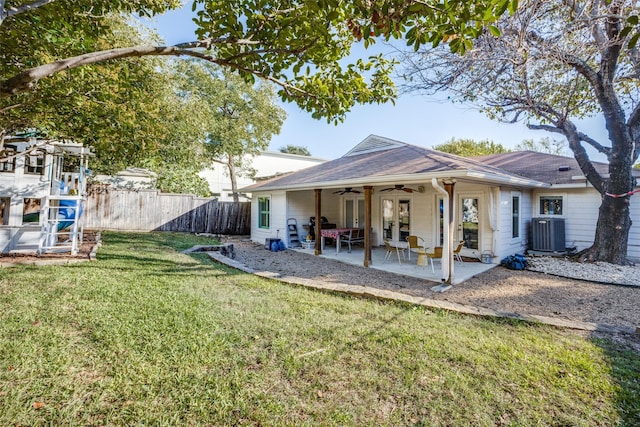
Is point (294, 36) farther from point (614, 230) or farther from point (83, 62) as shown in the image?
point (614, 230)

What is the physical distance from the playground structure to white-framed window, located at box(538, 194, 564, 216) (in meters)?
13.7

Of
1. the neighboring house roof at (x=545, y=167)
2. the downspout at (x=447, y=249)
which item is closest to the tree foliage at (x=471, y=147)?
the neighboring house roof at (x=545, y=167)

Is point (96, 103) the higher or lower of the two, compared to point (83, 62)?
higher

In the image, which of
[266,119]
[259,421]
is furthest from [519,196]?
[266,119]

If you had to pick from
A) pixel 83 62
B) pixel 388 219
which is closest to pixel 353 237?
pixel 388 219

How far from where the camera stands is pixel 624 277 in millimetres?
7297

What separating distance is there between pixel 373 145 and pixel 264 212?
5439 millimetres

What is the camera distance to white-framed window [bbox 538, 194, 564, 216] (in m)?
10.4

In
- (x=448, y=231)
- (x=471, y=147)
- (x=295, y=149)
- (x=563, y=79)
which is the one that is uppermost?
(x=295, y=149)

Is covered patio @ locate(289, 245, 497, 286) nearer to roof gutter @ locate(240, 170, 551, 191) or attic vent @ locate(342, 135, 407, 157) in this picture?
roof gutter @ locate(240, 170, 551, 191)

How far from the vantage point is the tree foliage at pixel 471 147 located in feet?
104

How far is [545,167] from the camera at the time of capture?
39.3 feet

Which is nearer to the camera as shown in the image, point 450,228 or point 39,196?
point 450,228

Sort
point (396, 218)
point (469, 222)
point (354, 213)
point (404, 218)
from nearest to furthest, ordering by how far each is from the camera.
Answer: point (469, 222) → point (404, 218) → point (396, 218) → point (354, 213)
